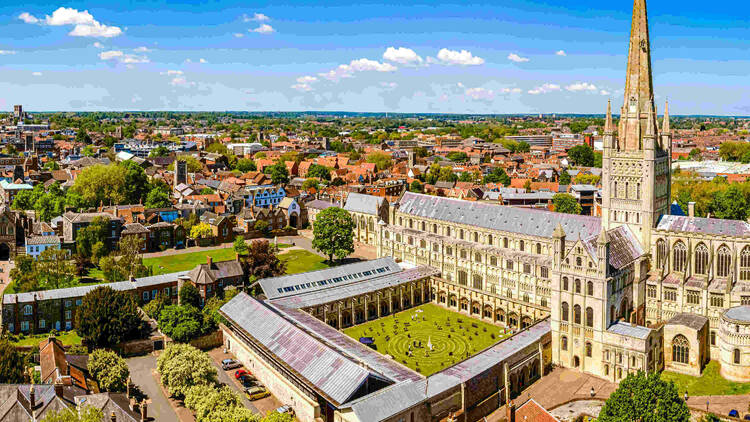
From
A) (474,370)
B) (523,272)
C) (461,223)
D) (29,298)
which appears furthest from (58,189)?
(474,370)

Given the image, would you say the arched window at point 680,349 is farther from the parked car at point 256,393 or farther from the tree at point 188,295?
the tree at point 188,295

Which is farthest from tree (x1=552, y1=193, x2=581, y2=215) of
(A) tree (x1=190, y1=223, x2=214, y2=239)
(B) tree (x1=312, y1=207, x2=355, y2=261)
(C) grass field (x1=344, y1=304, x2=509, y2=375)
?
(A) tree (x1=190, y1=223, x2=214, y2=239)

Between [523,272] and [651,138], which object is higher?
[651,138]

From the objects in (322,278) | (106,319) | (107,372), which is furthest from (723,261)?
(106,319)

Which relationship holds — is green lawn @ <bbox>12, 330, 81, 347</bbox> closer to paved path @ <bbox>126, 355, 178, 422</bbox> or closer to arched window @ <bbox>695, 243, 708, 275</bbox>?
paved path @ <bbox>126, 355, 178, 422</bbox>

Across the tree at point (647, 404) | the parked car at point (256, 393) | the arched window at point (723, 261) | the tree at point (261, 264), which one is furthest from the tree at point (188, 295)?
the arched window at point (723, 261)

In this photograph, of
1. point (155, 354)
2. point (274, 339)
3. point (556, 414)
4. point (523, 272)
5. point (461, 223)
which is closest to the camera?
point (556, 414)

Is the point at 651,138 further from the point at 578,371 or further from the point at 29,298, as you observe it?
the point at 29,298

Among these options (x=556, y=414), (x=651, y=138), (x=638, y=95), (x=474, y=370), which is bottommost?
(x=556, y=414)
